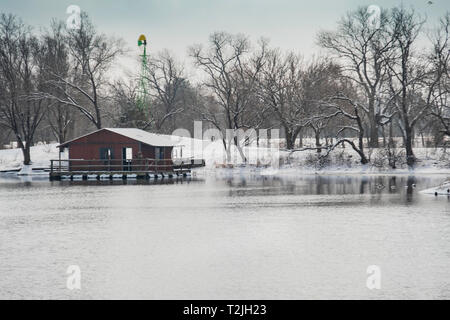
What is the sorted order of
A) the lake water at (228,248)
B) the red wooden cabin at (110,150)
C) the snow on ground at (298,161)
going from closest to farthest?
1. the lake water at (228,248)
2. the red wooden cabin at (110,150)
3. the snow on ground at (298,161)

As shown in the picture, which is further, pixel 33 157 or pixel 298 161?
pixel 33 157

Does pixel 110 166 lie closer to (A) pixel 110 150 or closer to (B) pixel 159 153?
(A) pixel 110 150

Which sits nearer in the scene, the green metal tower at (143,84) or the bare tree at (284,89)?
the bare tree at (284,89)

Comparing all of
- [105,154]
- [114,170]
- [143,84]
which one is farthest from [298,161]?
[143,84]

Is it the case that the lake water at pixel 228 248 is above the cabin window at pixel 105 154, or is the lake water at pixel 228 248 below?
below

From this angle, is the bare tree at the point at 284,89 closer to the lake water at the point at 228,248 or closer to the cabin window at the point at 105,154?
the cabin window at the point at 105,154

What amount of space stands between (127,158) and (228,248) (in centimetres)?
4894

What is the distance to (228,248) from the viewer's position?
18.6 m

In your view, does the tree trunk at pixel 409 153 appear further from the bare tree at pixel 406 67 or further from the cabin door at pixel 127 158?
the cabin door at pixel 127 158

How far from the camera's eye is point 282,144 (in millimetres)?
90688

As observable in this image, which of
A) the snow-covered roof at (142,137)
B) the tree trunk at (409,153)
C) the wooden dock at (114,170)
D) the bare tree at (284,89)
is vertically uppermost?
the bare tree at (284,89)

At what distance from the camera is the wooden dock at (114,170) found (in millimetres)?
60094

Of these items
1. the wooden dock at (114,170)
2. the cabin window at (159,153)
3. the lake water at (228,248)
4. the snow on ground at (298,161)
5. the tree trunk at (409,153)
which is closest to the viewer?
the lake water at (228,248)

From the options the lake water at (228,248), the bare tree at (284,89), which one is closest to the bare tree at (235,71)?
the bare tree at (284,89)
